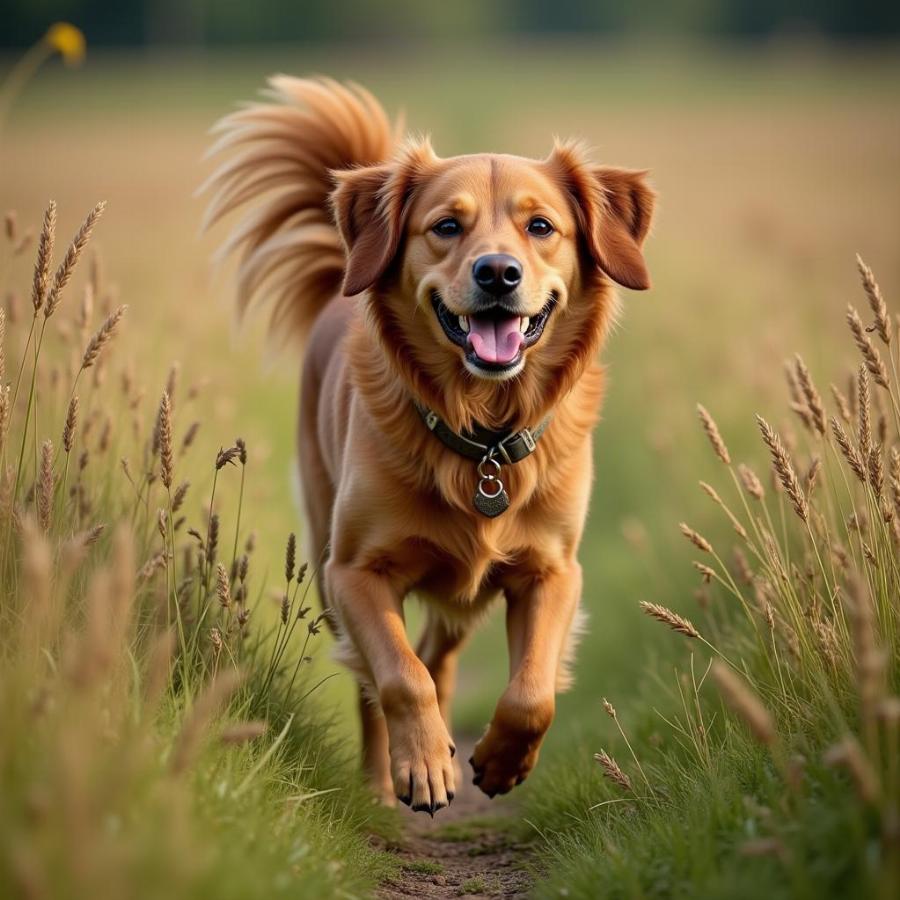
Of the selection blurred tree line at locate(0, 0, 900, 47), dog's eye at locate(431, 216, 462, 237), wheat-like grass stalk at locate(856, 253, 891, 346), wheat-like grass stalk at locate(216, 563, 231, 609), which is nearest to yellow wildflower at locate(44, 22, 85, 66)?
dog's eye at locate(431, 216, 462, 237)

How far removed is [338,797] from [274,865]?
1.05 m

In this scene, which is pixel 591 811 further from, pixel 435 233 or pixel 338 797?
pixel 435 233

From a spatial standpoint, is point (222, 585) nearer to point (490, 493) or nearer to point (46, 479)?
point (46, 479)

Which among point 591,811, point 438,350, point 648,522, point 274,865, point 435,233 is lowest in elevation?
point 648,522

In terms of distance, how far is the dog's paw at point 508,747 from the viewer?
339 centimetres

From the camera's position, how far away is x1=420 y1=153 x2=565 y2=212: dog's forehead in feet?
12.3

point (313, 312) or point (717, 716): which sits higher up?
point (313, 312)

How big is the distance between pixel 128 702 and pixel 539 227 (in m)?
1.99

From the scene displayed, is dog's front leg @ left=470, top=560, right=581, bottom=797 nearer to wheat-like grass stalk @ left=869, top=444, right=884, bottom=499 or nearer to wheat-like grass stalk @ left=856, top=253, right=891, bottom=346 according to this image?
wheat-like grass stalk @ left=869, top=444, right=884, bottom=499

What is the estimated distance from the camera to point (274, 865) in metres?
2.36

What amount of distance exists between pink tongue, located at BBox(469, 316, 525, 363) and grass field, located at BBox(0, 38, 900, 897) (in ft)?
4.13

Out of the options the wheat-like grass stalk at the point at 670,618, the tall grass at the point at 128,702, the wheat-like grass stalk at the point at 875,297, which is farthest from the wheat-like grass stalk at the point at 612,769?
the wheat-like grass stalk at the point at 875,297

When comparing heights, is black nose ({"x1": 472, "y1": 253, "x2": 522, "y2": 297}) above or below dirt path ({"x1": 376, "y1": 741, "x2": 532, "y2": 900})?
above

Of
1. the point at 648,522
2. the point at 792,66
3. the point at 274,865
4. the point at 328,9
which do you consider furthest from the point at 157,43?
the point at 274,865
